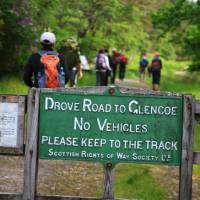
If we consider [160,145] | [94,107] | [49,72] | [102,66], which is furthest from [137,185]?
[102,66]

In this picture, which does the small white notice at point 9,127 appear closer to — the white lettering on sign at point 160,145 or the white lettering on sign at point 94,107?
the white lettering on sign at point 94,107

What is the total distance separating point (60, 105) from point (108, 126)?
521 millimetres

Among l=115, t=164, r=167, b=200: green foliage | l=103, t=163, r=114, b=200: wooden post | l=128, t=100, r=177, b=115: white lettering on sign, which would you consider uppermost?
l=128, t=100, r=177, b=115: white lettering on sign

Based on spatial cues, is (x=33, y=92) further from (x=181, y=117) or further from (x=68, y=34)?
(x=68, y=34)

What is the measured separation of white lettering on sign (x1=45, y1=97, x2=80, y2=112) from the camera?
6.30 metres

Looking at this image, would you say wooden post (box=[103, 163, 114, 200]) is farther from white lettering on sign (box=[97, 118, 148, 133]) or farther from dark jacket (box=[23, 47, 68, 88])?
dark jacket (box=[23, 47, 68, 88])

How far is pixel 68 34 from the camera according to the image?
25172 mm

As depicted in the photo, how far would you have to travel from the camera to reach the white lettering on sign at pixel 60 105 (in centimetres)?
630

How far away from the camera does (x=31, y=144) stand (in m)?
6.36

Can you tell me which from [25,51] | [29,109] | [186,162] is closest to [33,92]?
[29,109]

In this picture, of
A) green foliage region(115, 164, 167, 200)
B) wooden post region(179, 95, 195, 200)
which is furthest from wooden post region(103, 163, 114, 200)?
green foliage region(115, 164, 167, 200)

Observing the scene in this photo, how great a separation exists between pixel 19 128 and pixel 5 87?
1083 centimetres

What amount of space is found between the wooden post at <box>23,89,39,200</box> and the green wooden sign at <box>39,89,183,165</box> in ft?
0.23

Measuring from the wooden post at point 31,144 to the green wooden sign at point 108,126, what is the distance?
71 mm
